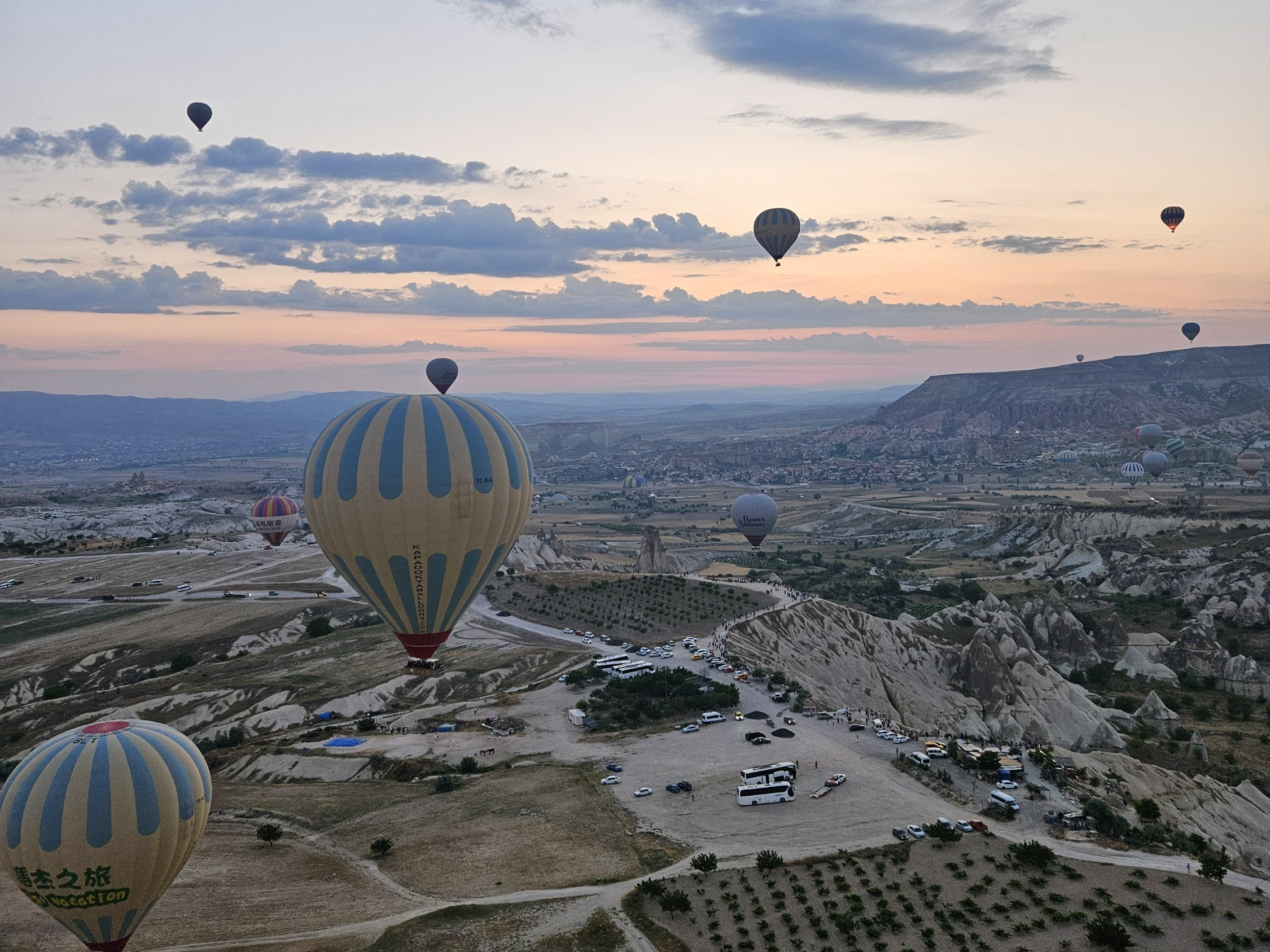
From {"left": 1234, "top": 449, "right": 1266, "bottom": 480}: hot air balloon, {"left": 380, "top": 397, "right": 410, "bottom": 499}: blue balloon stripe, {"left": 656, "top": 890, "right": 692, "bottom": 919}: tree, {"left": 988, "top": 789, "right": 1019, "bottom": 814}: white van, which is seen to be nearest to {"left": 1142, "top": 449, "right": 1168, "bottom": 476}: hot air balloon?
{"left": 1234, "top": 449, "right": 1266, "bottom": 480}: hot air balloon

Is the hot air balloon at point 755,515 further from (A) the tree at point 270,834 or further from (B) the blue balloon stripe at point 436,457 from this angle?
(A) the tree at point 270,834

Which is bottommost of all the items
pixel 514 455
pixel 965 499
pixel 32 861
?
pixel 965 499

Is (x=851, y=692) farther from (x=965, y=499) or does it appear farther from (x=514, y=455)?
(x=965, y=499)

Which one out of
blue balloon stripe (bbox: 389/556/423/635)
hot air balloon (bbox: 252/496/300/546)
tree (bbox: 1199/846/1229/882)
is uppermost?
blue balloon stripe (bbox: 389/556/423/635)

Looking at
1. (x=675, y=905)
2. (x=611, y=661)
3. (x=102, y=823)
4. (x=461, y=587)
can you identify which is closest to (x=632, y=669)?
(x=611, y=661)

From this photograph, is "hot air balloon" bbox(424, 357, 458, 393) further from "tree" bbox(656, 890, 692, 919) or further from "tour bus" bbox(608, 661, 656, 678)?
"tree" bbox(656, 890, 692, 919)

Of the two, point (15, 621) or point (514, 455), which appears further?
point (15, 621)

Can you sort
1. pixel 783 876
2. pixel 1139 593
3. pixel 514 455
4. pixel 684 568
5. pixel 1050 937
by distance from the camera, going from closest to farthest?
pixel 1050 937 < pixel 783 876 < pixel 514 455 < pixel 1139 593 < pixel 684 568

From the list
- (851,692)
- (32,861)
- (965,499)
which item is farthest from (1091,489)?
(32,861)
